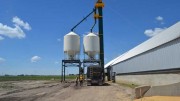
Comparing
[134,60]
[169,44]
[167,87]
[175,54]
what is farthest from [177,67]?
[134,60]

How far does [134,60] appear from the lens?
5197 centimetres

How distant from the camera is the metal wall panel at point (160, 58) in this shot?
29516 mm

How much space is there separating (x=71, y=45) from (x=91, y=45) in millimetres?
4278

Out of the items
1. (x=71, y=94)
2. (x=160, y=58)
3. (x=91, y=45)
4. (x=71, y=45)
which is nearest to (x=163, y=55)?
(x=160, y=58)

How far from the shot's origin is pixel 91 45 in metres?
73.3

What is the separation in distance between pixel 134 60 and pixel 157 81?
53.1 ft

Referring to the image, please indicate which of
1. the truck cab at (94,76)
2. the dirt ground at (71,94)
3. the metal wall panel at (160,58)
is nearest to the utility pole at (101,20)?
the truck cab at (94,76)

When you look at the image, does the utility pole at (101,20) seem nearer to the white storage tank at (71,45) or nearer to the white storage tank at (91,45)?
the white storage tank at (91,45)

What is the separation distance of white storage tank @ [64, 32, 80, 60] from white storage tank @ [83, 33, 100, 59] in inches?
68.2

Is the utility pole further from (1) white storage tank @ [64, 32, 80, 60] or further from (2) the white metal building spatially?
(2) the white metal building

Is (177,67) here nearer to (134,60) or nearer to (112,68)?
(134,60)

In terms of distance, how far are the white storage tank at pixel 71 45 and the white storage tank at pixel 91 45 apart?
5.68 ft

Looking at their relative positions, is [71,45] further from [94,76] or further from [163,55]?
[163,55]

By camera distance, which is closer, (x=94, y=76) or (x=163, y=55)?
(x=163, y=55)
